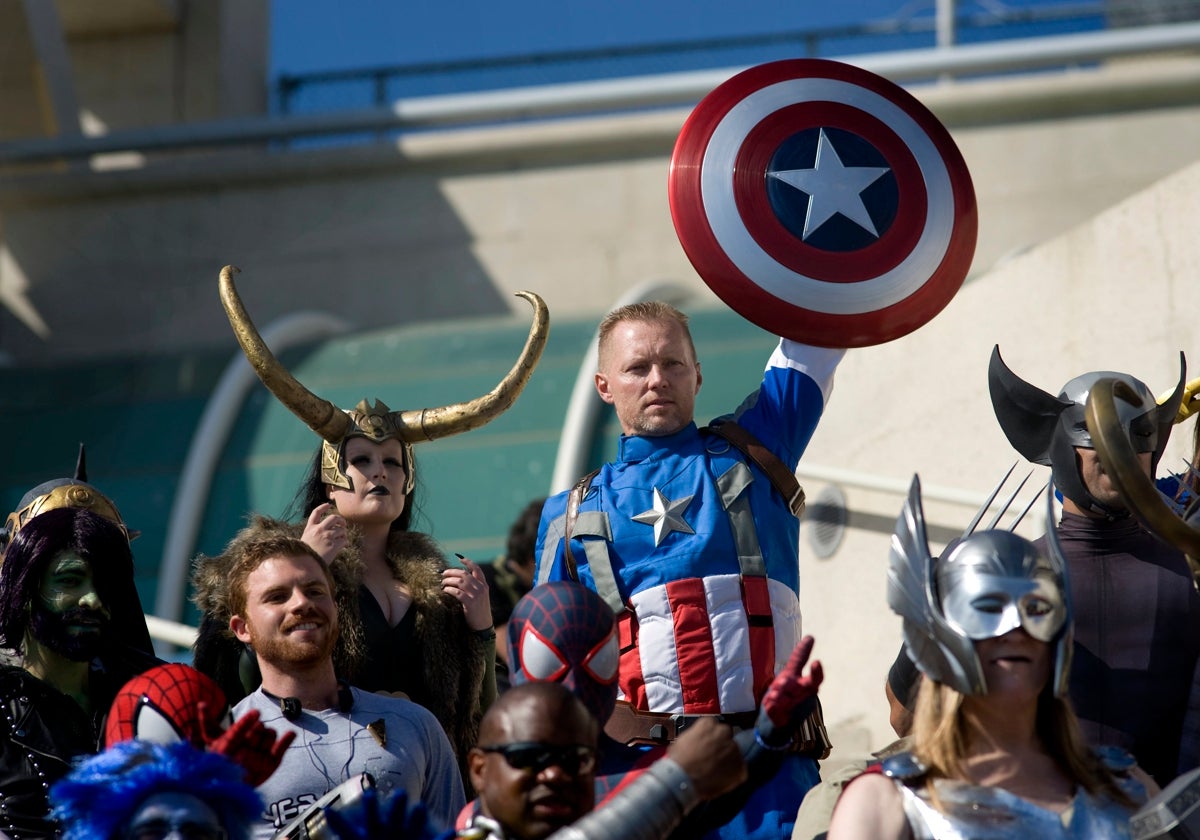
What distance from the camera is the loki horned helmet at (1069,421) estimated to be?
439 cm

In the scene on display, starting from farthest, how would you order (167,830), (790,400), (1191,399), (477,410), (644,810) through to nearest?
(477,410) → (1191,399) → (790,400) → (167,830) → (644,810)

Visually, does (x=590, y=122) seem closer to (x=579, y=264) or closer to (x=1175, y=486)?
(x=579, y=264)

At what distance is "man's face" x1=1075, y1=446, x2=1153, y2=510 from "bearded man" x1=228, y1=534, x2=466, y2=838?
1543 mm

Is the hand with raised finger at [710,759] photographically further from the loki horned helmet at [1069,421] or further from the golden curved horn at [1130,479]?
the loki horned helmet at [1069,421]

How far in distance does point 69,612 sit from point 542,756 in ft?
5.19

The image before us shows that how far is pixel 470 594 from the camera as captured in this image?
16.2 ft

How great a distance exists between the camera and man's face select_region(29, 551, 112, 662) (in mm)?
4445

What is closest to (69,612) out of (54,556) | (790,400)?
(54,556)

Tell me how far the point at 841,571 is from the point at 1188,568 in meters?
3.35

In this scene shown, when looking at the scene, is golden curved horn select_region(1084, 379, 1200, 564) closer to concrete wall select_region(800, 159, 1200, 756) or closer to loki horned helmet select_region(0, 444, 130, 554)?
loki horned helmet select_region(0, 444, 130, 554)

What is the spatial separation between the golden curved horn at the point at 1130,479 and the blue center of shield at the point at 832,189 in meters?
0.79

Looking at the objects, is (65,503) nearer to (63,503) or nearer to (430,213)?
(63,503)

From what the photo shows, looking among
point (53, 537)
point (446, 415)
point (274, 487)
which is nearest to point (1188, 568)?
point (446, 415)

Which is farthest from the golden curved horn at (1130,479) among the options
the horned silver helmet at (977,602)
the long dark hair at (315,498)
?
the long dark hair at (315,498)
